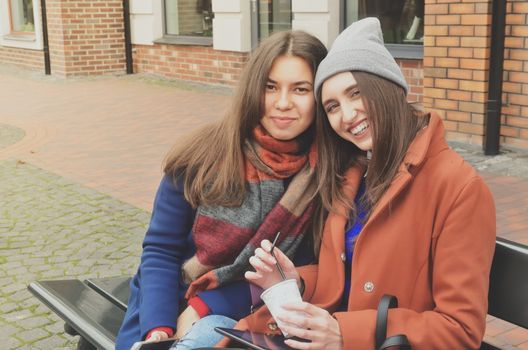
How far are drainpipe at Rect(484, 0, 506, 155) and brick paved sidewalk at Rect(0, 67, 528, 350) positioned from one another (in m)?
0.18

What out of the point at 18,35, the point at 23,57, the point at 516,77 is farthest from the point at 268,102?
the point at 18,35

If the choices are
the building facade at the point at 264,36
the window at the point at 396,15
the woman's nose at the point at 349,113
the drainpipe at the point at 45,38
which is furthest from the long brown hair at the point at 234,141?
the drainpipe at the point at 45,38

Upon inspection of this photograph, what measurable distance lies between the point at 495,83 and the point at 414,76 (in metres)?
1.74

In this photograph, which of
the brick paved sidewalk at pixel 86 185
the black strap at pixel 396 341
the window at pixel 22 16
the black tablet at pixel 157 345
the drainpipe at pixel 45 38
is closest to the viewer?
the black strap at pixel 396 341

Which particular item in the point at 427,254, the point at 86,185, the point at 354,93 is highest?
the point at 354,93

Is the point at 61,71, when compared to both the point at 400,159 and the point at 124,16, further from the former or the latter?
the point at 400,159

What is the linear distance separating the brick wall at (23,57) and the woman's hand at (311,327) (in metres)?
13.9

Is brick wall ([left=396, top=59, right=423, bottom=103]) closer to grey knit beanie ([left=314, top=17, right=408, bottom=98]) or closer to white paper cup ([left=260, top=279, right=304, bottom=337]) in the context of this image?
grey knit beanie ([left=314, top=17, right=408, bottom=98])

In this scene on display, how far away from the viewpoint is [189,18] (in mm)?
12766

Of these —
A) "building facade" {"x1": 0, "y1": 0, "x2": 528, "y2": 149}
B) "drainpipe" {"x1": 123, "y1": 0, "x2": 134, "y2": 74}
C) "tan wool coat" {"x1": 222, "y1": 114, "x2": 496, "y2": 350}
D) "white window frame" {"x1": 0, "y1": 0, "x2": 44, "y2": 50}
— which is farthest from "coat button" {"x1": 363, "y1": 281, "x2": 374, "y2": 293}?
"white window frame" {"x1": 0, "y1": 0, "x2": 44, "y2": 50}

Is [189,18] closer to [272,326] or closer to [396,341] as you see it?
[272,326]

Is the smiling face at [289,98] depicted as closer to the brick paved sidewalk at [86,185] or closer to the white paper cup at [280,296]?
the brick paved sidewalk at [86,185]

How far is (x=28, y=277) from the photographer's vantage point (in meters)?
4.78

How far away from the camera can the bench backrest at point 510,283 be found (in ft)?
7.55
